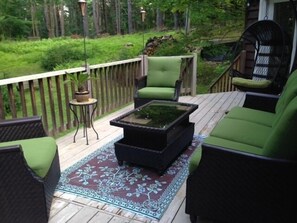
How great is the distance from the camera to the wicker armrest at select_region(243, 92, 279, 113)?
9.66 ft

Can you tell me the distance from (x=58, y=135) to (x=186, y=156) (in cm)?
185

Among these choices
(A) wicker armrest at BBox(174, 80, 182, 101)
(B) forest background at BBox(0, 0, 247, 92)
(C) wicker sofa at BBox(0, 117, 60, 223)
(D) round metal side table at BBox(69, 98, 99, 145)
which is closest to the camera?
(C) wicker sofa at BBox(0, 117, 60, 223)

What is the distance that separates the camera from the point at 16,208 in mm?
1763

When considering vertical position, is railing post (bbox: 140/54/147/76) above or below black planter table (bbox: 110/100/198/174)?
above

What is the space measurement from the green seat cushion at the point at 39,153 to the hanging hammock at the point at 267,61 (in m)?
3.25

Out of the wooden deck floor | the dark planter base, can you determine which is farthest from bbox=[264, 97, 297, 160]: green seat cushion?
the dark planter base

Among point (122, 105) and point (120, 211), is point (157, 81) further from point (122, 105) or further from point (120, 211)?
point (120, 211)

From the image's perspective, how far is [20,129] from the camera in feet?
7.42

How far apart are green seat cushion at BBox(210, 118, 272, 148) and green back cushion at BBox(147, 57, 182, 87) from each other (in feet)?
7.51

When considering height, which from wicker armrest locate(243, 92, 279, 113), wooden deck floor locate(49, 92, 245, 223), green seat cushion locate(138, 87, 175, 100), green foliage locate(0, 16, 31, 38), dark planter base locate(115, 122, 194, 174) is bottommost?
wooden deck floor locate(49, 92, 245, 223)

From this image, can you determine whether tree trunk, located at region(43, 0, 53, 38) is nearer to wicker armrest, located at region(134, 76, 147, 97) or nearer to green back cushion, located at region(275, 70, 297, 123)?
wicker armrest, located at region(134, 76, 147, 97)

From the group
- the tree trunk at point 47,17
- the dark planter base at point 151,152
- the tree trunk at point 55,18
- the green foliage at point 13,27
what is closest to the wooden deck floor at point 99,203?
the dark planter base at point 151,152

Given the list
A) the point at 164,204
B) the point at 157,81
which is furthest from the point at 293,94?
the point at 157,81

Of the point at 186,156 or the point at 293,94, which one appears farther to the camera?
the point at 186,156
